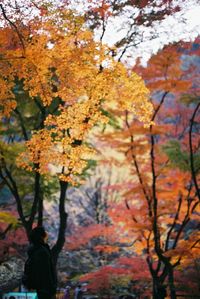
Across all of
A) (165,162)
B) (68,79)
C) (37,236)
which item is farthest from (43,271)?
(165,162)

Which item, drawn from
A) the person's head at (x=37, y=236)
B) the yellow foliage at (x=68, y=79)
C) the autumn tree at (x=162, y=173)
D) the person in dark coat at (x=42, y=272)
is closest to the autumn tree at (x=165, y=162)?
the autumn tree at (x=162, y=173)

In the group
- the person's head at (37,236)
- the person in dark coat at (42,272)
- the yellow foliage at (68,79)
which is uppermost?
the yellow foliage at (68,79)

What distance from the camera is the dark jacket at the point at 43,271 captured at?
552 cm

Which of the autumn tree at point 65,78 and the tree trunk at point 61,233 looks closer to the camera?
the autumn tree at point 65,78

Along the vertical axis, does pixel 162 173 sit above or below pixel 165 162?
below

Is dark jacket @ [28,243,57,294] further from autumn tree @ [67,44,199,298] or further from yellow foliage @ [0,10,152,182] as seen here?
autumn tree @ [67,44,199,298]

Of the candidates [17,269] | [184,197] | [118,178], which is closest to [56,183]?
[184,197]

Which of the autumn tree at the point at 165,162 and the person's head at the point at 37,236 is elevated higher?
the autumn tree at the point at 165,162

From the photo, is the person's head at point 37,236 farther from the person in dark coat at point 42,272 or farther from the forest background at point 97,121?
the forest background at point 97,121

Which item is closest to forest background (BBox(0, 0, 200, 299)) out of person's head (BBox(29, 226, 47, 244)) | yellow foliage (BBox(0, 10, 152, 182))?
yellow foliage (BBox(0, 10, 152, 182))

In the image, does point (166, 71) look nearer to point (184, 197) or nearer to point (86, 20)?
point (86, 20)

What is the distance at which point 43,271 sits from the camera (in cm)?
552

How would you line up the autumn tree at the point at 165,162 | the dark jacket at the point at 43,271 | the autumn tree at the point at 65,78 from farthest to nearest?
1. the autumn tree at the point at 165,162
2. the autumn tree at the point at 65,78
3. the dark jacket at the point at 43,271

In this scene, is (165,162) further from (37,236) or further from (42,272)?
(42,272)
